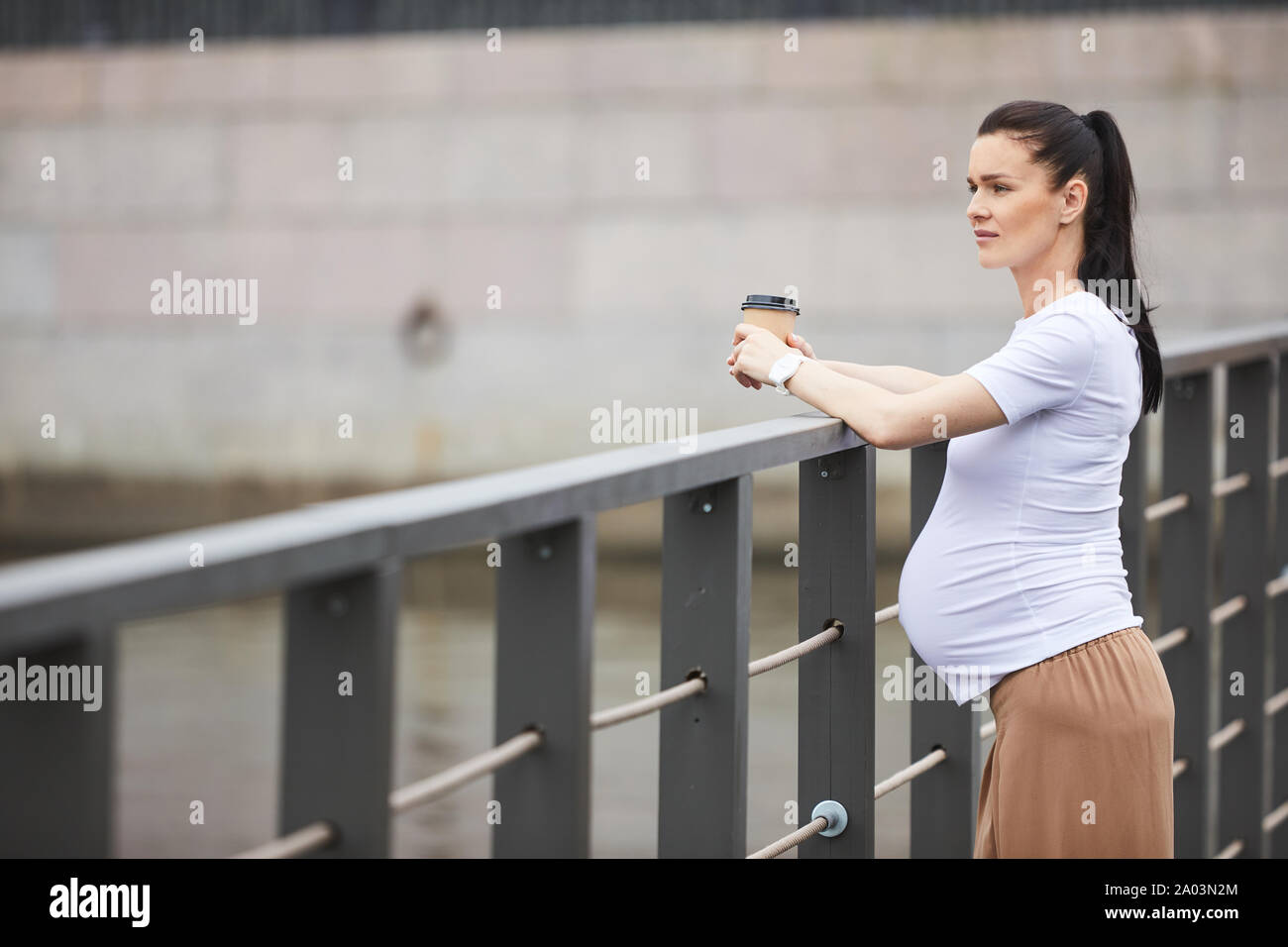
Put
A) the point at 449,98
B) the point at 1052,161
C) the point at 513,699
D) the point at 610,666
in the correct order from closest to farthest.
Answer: the point at 513,699
the point at 1052,161
the point at 610,666
the point at 449,98

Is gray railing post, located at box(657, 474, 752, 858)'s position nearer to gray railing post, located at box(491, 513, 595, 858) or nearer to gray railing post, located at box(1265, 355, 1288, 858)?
gray railing post, located at box(491, 513, 595, 858)

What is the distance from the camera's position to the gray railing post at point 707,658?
2074 millimetres

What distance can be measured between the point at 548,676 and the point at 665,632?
18.5 inches

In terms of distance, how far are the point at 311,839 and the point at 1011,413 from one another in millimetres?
1322

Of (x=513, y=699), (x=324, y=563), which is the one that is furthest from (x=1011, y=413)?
(x=324, y=563)

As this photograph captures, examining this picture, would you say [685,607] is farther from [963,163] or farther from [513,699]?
[963,163]

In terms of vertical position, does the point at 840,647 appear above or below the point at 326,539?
below

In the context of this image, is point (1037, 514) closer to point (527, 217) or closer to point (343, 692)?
point (343, 692)

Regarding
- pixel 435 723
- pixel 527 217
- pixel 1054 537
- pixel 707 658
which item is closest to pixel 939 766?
pixel 1054 537

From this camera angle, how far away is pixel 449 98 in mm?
10930

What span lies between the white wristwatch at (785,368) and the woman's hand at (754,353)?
0.05 ft

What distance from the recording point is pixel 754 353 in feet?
8.73

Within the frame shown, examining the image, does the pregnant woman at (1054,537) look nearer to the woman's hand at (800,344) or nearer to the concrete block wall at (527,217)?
the woman's hand at (800,344)

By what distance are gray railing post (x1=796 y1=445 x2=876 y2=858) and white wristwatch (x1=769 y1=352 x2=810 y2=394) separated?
0.15 meters
